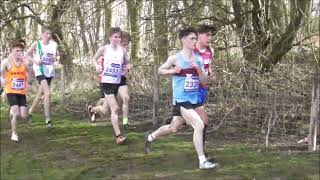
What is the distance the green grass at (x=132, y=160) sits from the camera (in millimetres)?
7098

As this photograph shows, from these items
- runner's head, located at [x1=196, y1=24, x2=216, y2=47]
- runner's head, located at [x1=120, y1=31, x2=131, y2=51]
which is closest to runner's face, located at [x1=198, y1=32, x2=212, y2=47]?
runner's head, located at [x1=196, y1=24, x2=216, y2=47]

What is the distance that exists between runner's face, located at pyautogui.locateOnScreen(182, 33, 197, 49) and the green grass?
59.4 inches

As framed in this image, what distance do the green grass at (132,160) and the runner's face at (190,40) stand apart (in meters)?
1.51

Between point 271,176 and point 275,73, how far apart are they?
2.46 meters

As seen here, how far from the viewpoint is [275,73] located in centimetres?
897

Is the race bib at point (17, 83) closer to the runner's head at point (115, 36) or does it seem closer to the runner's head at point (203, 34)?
A: the runner's head at point (115, 36)

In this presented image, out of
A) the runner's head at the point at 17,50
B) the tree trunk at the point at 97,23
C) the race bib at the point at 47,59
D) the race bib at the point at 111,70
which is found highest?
the tree trunk at the point at 97,23

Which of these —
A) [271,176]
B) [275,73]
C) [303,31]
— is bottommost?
[271,176]

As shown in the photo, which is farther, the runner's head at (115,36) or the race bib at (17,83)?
the race bib at (17,83)

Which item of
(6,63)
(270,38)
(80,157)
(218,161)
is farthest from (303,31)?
(6,63)

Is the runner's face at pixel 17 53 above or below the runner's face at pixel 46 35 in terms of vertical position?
below

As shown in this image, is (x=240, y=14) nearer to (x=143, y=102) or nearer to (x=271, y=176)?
(x=143, y=102)

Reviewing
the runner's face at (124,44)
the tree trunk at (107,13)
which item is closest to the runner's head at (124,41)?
the runner's face at (124,44)

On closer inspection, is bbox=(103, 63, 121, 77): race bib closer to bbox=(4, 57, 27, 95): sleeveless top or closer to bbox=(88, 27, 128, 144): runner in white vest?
bbox=(88, 27, 128, 144): runner in white vest
